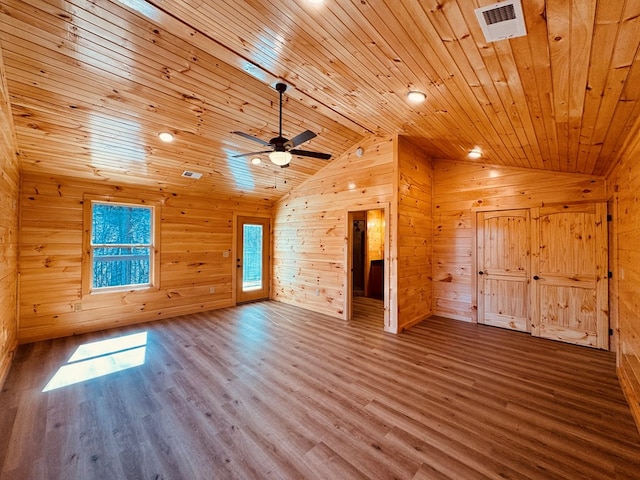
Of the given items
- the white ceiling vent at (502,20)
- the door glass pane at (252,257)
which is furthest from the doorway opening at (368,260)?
the white ceiling vent at (502,20)

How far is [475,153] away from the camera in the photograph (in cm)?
427

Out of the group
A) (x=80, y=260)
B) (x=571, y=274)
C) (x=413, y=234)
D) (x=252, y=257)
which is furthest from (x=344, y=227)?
(x=80, y=260)

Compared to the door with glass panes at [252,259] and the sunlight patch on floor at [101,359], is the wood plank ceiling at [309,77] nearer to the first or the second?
the door with glass panes at [252,259]

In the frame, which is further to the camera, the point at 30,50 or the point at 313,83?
the point at 313,83

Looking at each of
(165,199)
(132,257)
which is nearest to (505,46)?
(165,199)

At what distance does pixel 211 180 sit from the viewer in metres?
5.19

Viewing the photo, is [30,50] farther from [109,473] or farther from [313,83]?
[109,473]

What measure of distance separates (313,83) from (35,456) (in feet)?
12.6

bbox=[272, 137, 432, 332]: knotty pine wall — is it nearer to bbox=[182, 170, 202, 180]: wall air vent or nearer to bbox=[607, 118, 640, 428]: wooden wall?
bbox=[182, 170, 202, 180]: wall air vent

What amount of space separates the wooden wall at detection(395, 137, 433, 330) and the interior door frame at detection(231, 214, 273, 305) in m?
3.53

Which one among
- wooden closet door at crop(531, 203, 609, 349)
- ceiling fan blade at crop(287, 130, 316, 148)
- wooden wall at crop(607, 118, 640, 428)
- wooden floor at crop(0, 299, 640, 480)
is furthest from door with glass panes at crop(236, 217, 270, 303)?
wooden wall at crop(607, 118, 640, 428)

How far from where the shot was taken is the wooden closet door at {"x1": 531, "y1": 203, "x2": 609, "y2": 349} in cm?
376

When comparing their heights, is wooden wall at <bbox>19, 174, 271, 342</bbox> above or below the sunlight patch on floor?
above

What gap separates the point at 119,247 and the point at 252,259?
265 cm
